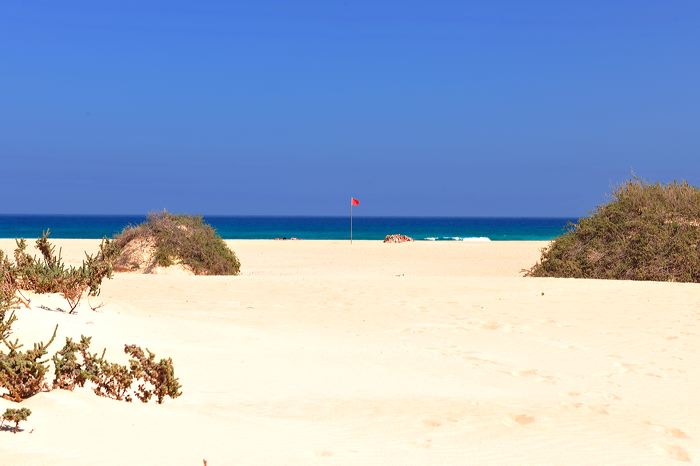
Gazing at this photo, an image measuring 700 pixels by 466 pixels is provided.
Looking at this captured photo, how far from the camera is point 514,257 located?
105ft

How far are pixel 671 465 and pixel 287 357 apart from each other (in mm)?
4715

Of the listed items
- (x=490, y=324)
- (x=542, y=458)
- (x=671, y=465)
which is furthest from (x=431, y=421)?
(x=490, y=324)

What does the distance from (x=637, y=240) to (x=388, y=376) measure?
12.9 m

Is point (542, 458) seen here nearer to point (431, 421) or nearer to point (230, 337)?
point (431, 421)

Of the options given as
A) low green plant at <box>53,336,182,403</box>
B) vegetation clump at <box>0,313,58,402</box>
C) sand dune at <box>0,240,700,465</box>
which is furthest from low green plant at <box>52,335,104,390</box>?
vegetation clump at <box>0,313,58,402</box>

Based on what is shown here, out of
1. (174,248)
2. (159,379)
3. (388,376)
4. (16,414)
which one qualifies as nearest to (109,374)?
Result: (159,379)

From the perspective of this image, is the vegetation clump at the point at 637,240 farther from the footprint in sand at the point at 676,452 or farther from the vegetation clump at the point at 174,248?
the footprint in sand at the point at 676,452

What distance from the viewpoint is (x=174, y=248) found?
2153 cm

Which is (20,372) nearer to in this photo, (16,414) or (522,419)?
(16,414)

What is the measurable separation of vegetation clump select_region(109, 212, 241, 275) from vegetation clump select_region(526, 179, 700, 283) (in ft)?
28.9

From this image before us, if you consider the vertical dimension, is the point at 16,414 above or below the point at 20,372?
below

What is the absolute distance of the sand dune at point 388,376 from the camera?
5.64 m

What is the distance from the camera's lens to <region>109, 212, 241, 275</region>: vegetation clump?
21375 millimetres

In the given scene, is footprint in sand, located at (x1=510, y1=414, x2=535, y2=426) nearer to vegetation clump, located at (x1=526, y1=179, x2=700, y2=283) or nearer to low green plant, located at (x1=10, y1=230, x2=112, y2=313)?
low green plant, located at (x1=10, y1=230, x2=112, y2=313)
